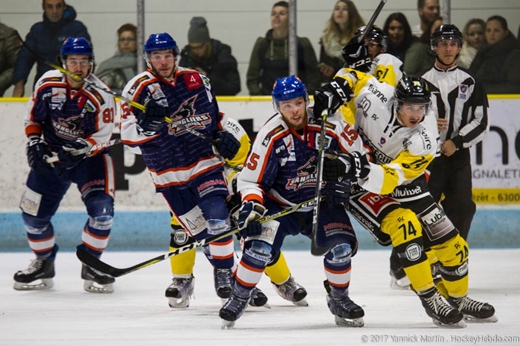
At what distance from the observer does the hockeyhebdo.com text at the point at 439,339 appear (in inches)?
157

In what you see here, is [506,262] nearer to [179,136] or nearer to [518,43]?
[518,43]

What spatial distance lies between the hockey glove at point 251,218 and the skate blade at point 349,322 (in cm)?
53

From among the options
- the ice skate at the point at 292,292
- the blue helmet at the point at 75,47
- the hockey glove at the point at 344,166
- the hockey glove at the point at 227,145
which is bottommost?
the ice skate at the point at 292,292

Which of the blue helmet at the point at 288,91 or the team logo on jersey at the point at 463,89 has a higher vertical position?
the blue helmet at the point at 288,91

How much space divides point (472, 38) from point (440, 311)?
358 centimetres

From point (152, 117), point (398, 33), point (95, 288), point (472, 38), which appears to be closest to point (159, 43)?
point (152, 117)

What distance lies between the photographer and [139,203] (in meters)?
7.53

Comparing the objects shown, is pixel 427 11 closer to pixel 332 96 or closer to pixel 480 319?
pixel 332 96

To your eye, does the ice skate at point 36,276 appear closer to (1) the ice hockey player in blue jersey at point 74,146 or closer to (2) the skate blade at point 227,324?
(1) the ice hockey player in blue jersey at point 74,146

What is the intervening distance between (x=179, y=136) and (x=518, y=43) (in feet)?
10.7

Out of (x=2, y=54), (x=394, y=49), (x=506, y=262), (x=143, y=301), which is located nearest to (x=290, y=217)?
(x=143, y=301)

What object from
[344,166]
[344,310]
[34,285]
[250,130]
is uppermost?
[344,166]

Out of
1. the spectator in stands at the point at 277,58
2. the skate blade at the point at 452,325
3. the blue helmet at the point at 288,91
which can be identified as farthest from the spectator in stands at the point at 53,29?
the skate blade at the point at 452,325

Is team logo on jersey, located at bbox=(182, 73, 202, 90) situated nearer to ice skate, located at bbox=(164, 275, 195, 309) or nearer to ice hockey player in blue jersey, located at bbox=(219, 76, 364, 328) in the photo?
ice hockey player in blue jersey, located at bbox=(219, 76, 364, 328)
